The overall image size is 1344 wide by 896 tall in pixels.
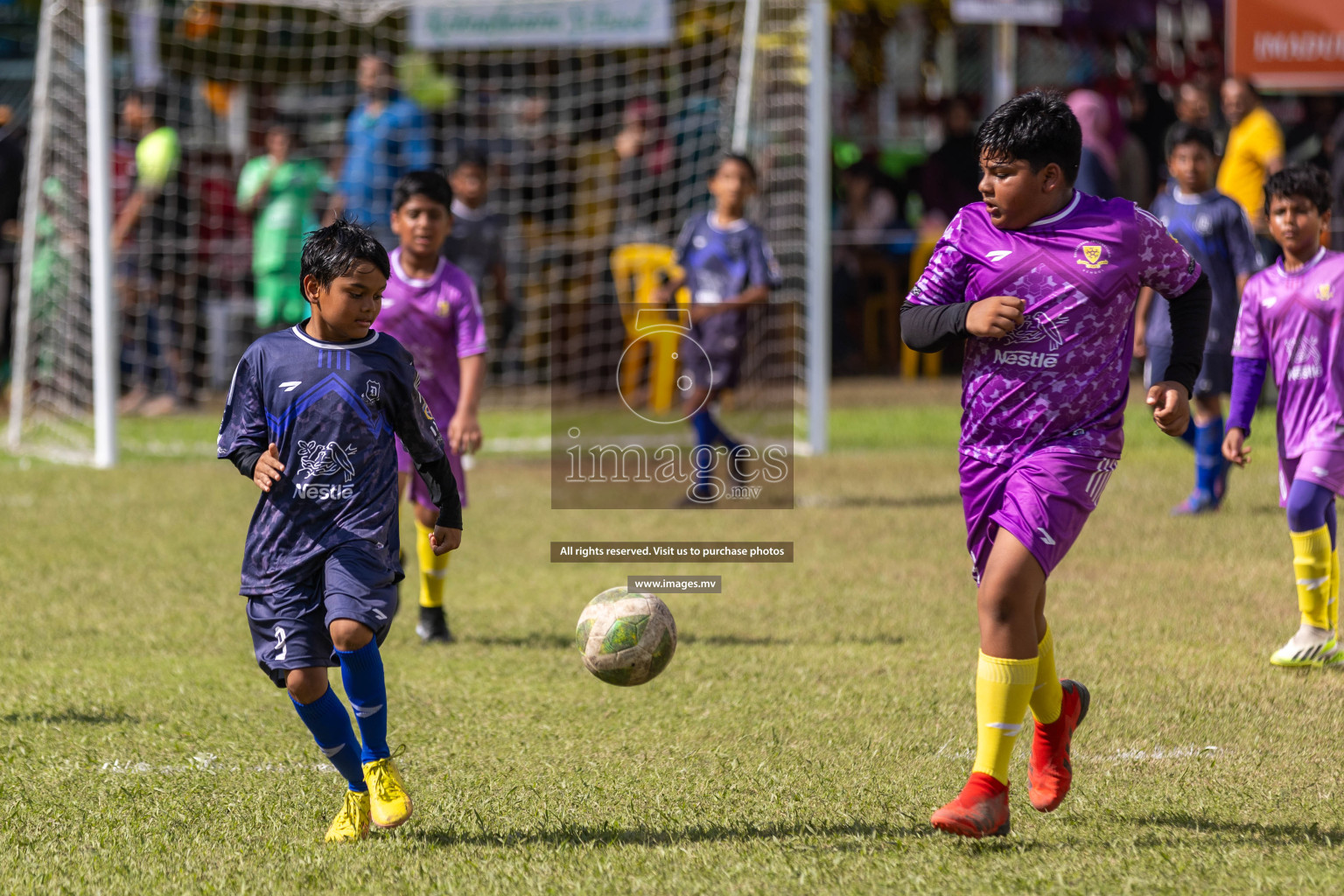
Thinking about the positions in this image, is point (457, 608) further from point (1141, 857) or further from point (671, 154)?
point (671, 154)

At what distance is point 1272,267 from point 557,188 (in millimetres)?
9856

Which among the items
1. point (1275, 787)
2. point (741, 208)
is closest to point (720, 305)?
point (741, 208)

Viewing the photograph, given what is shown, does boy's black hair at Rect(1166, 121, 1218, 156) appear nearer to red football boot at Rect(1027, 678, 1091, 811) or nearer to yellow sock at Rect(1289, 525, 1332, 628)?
yellow sock at Rect(1289, 525, 1332, 628)

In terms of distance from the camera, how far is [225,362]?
16.1m

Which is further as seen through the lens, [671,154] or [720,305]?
[671,154]

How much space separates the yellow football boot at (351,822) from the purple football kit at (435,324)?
2.45 meters

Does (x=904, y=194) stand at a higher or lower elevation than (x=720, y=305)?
higher

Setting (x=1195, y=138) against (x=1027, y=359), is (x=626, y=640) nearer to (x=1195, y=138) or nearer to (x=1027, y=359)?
(x=1027, y=359)

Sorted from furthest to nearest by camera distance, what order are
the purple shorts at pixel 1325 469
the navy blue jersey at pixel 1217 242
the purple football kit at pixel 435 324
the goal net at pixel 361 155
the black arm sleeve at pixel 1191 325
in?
the goal net at pixel 361 155, the navy blue jersey at pixel 1217 242, the purple football kit at pixel 435 324, the purple shorts at pixel 1325 469, the black arm sleeve at pixel 1191 325

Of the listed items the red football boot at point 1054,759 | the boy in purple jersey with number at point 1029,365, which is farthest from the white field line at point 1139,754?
the boy in purple jersey with number at point 1029,365

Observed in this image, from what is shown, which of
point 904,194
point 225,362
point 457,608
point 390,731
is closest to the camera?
point 390,731

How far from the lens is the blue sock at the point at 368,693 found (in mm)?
4090

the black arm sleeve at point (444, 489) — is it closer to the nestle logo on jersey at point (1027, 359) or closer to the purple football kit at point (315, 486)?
the purple football kit at point (315, 486)

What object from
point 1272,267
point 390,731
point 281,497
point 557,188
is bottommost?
point 390,731
